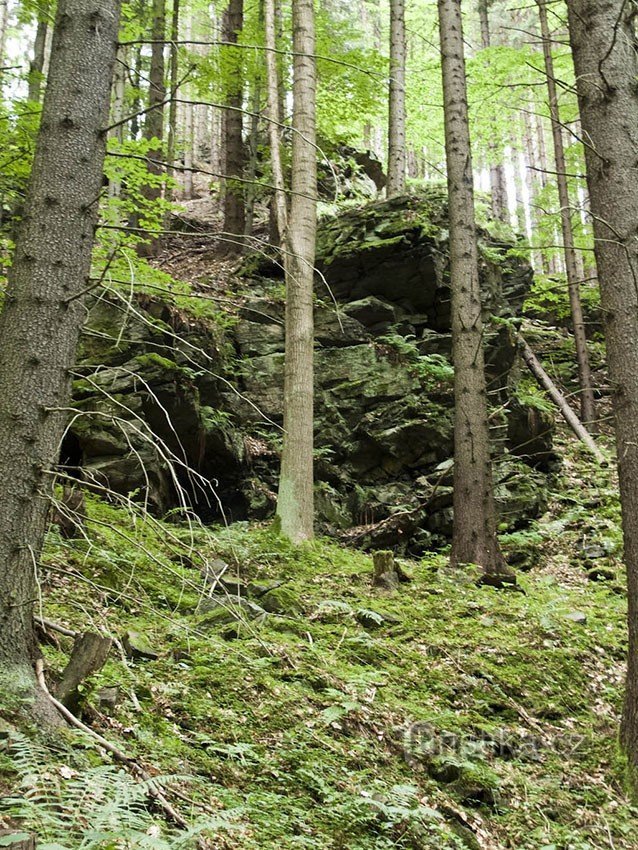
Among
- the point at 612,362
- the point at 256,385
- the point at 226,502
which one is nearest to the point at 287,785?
the point at 612,362

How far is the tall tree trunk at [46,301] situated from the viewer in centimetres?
281

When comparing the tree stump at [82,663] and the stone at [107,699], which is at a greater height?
the tree stump at [82,663]

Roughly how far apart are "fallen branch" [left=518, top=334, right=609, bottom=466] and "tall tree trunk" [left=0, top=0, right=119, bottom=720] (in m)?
10.8

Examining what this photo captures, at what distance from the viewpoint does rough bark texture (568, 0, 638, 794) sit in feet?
15.1

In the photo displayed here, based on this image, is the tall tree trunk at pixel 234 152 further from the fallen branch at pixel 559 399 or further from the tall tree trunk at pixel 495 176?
the tall tree trunk at pixel 495 176

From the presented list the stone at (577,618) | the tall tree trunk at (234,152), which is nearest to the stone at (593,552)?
the stone at (577,618)

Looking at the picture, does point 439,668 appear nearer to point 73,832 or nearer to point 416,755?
point 416,755

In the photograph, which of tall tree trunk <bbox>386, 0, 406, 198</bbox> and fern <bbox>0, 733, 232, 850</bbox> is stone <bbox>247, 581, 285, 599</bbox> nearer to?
fern <bbox>0, 733, 232, 850</bbox>

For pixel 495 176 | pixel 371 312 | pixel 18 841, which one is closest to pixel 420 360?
pixel 371 312

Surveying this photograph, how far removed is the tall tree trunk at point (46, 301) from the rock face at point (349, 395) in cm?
633

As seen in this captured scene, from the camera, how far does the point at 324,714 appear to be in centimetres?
431

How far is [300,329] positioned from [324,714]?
6139 millimetres

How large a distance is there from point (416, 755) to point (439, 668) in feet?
4.30

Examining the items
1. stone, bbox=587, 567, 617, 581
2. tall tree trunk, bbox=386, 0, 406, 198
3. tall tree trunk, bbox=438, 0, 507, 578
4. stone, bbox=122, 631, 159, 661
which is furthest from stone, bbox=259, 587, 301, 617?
tall tree trunk, bbox=386, 0, 406, 198
